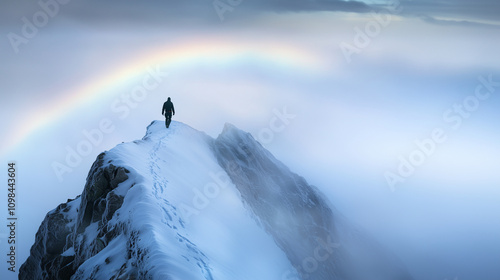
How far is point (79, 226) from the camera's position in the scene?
27109 millimetres

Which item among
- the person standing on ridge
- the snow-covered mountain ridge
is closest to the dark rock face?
the snow-covered mountain ridge

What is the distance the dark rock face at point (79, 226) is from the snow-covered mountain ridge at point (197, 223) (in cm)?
7

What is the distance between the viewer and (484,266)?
143 metres

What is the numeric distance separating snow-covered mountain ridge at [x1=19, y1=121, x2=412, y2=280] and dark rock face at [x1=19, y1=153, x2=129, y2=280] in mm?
75

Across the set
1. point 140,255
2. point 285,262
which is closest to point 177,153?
point 285,262

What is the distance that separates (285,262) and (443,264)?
99.4 meters

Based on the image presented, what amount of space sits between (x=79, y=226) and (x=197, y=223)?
8.23m

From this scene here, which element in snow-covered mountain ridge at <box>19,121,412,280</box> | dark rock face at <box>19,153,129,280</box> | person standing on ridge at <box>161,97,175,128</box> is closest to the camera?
snow-covered mountain ridge at <box>19,121,412,280</box>

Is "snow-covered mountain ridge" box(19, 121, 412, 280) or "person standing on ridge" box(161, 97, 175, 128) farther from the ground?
"person standing on ridge" box(161, 97, 175, 128)

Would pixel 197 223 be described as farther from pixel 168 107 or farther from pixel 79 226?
pixel 168 107

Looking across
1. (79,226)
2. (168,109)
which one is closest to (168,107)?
(168,109)

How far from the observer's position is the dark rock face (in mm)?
23009

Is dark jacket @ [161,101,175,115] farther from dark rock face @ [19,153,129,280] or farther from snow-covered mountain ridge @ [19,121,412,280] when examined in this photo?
dark rock face @ [19,153,129,280]

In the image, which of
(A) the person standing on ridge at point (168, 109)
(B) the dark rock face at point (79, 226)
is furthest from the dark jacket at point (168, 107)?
(B) the dark rock face at point (79, 226)
